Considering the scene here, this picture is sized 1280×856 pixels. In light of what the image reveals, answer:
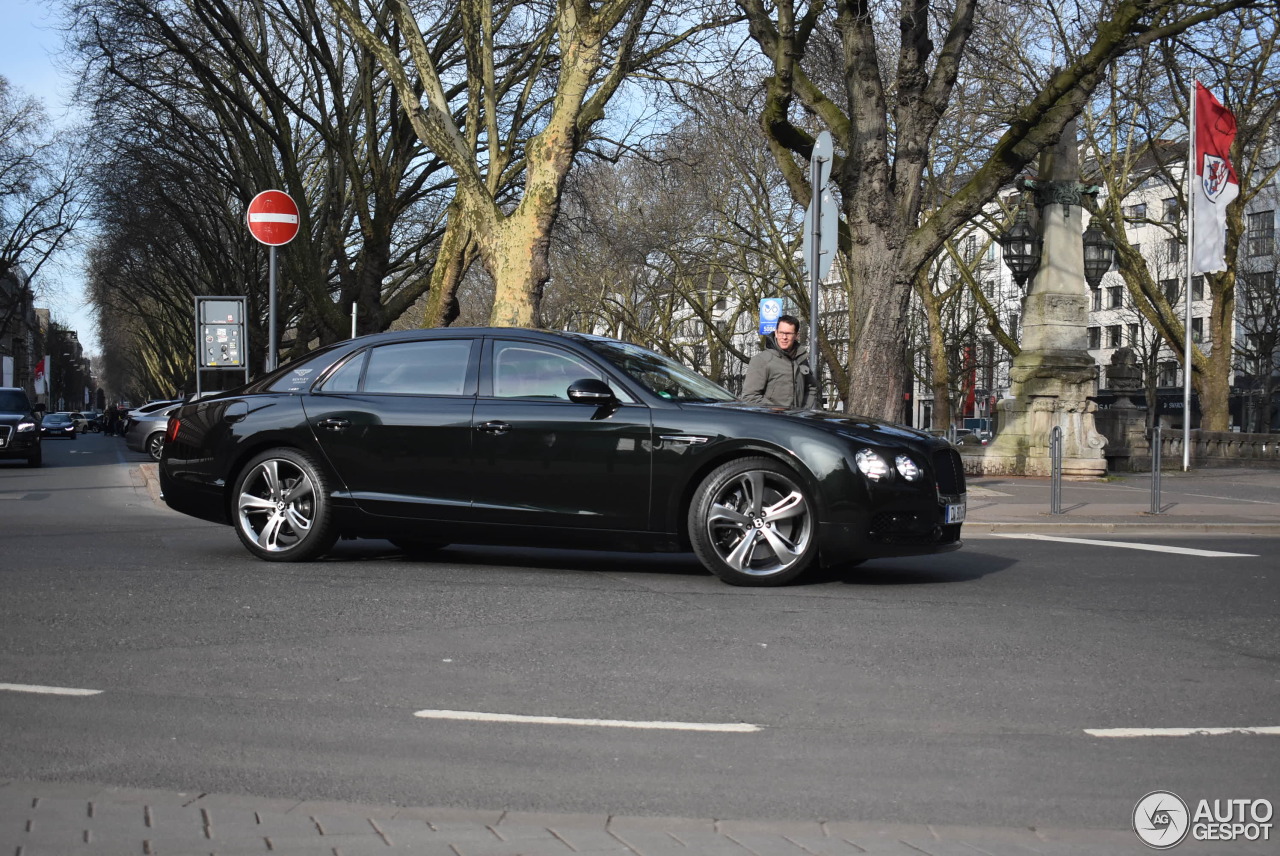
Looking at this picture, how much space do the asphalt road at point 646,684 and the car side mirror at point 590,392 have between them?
110cm

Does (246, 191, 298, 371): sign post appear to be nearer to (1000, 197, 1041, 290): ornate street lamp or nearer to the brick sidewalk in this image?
(1000, 197, 1041, 290): ornate street lamp

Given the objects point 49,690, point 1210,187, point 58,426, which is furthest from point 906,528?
point 58,426

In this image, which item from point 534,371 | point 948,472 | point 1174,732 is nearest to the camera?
point 1174,732

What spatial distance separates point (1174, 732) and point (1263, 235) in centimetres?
6970

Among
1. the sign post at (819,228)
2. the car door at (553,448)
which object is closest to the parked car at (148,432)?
the sign post at (819,228)

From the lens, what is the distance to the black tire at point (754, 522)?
8562mm

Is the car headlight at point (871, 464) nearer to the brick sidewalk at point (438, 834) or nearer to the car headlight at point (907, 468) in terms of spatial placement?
the car headlight at point (907, 468)

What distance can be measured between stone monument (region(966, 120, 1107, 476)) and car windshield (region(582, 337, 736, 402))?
52.0 ft

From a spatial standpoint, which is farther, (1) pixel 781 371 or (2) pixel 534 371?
(1) pixel 781 371

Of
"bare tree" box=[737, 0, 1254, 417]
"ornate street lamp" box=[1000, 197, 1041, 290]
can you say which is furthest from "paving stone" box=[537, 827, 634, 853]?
"ornate street lamp" box=[1000, 197, 1041, 290]

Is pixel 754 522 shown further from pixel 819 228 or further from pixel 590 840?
pixel 819 228

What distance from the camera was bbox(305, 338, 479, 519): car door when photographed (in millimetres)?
9289

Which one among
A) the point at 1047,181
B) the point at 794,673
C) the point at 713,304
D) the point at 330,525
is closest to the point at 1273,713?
the point at 794,673

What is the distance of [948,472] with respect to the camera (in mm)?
8984
